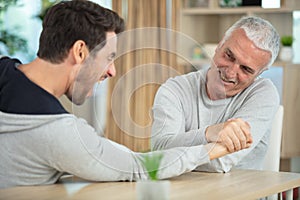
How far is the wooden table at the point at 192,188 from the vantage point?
1889 millimetres

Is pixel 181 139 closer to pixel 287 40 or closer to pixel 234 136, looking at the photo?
pixel 234 136

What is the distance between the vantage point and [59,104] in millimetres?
1930

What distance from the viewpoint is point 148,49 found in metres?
1.93

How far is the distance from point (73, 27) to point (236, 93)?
94cm

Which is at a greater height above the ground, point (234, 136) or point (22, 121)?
point (22, 121)

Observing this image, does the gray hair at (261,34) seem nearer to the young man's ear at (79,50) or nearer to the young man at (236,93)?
the young man at (236,93)

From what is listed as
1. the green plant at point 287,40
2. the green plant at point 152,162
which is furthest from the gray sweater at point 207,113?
the green plant at point 287,40

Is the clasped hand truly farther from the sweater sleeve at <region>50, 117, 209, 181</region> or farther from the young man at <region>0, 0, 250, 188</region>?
the young man at <region>0, 0, 250, 188</region>

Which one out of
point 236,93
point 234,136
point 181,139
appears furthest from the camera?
point 236,93

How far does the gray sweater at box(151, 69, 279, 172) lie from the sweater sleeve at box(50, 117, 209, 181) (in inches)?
7.9

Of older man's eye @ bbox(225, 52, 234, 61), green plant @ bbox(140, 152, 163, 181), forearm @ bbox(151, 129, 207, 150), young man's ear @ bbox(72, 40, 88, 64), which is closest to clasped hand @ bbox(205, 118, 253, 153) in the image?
forearm @ bbox(151, 129, 207, 150)

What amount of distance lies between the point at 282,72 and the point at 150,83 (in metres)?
3.03

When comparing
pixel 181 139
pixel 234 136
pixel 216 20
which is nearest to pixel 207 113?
pixel 181 139

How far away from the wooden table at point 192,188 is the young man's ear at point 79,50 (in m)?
0.38
